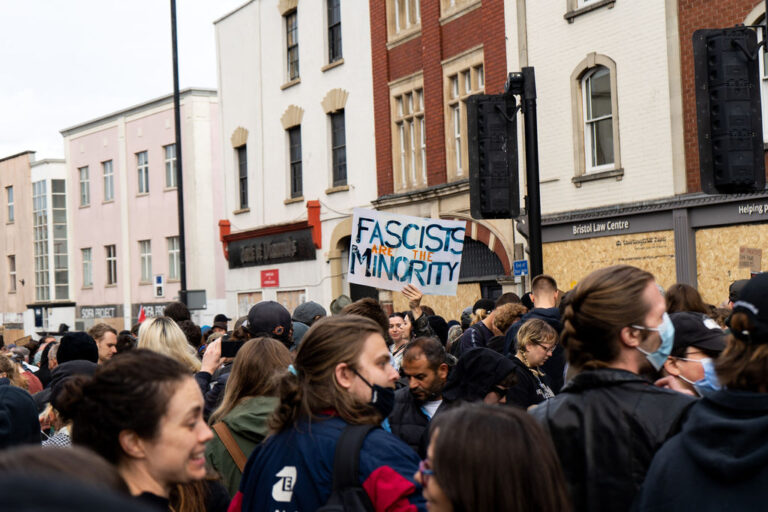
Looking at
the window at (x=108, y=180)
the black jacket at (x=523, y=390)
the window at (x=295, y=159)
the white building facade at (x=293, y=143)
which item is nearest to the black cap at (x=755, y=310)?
the black jacket at (x=523, y=390)

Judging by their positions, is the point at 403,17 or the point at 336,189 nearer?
the point at 403,17

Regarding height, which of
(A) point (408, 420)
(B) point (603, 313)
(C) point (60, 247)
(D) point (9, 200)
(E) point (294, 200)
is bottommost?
(A) point (408, 420)

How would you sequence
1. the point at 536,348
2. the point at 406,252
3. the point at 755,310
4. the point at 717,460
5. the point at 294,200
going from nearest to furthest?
the point at 717,460 → the point at 755,310 → the point at 536,348 → the point at 406,252 → the point at 294,200

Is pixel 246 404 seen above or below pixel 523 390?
above

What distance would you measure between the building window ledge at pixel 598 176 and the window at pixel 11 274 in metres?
39.7

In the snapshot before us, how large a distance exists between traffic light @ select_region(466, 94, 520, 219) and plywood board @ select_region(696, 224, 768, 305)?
6.54 metres

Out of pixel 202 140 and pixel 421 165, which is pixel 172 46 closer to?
pixel 421 165

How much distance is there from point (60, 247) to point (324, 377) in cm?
4490

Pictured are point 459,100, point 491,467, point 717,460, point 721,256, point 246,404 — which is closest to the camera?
point 491,467

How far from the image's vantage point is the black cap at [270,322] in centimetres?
677

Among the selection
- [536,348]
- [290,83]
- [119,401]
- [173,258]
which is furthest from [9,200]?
[119,401]

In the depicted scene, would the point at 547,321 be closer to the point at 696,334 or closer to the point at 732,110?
the point at 732,110

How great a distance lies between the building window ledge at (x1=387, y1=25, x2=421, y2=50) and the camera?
22992mm

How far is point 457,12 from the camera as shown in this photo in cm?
2145
